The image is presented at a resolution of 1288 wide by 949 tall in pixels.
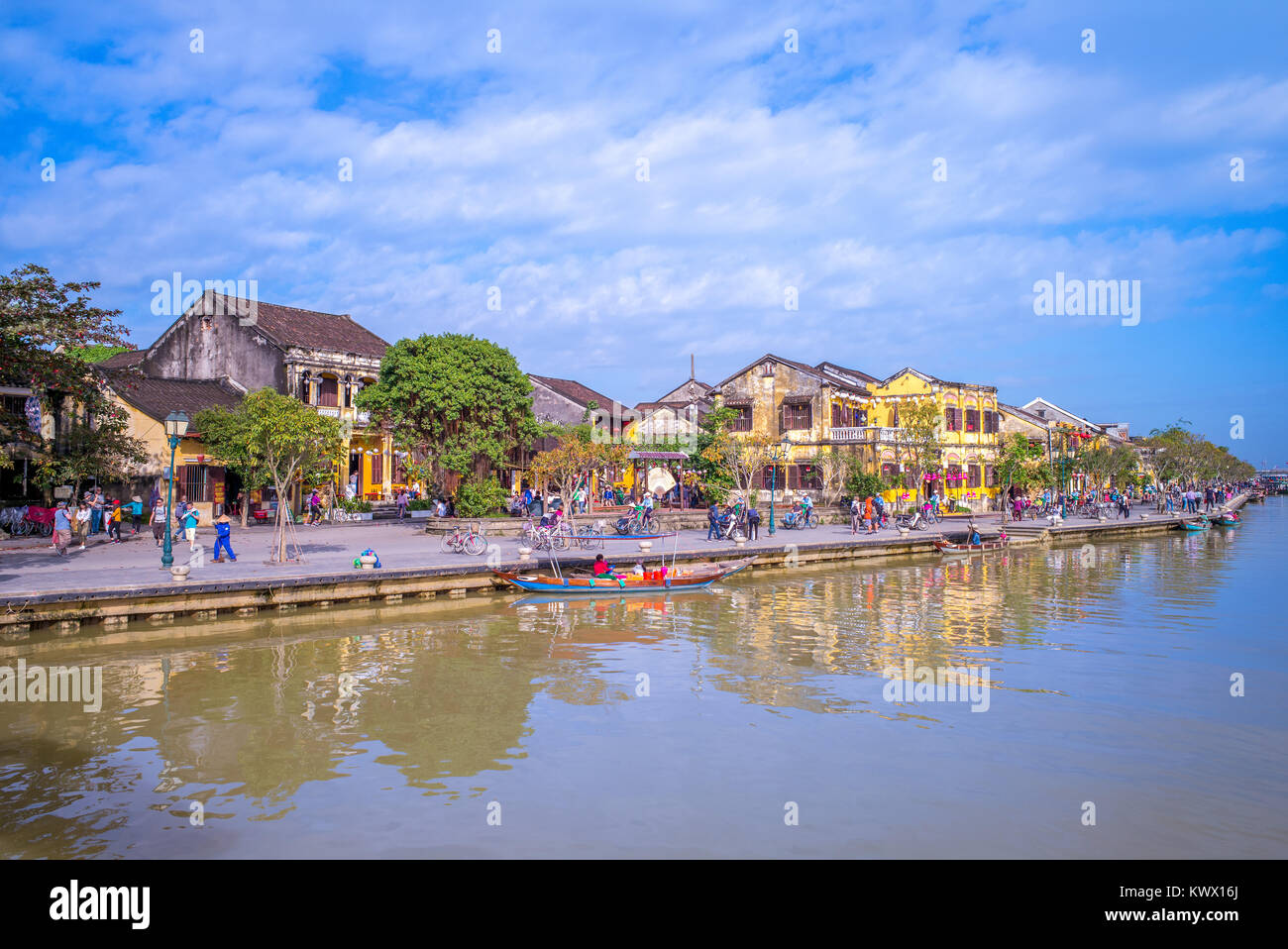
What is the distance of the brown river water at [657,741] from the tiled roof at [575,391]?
33.9 metres

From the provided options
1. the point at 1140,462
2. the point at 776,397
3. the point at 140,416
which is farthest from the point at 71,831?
the point at 1140,462

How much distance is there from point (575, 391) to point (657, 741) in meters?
46.1

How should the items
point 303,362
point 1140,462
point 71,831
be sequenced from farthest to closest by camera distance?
1. point 1140,462
2. point 303,362
3. point 71,831

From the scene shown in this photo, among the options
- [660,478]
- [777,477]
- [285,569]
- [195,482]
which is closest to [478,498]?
[660,478]

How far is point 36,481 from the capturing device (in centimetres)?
2786

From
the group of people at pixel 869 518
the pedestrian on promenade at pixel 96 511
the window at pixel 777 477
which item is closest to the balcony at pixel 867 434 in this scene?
the window at pixel 777 477

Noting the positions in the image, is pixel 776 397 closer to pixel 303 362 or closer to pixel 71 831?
pixel 303 362

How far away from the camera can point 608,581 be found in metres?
22.5

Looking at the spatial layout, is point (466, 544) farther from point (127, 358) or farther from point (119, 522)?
point (127, 358)

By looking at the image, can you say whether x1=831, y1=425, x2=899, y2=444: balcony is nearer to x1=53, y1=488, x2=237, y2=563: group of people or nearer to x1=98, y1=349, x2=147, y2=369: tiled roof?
x1=53, y1=488, x2=237, y2=563: group of people

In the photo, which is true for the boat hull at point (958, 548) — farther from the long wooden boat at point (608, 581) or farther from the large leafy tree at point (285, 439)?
the large leafy tree at point (285, 439)

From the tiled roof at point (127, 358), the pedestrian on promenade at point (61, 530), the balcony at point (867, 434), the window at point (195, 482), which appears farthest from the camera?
the balcony at point (867, 434)

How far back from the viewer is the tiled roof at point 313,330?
135ft

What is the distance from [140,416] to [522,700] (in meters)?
27.0
